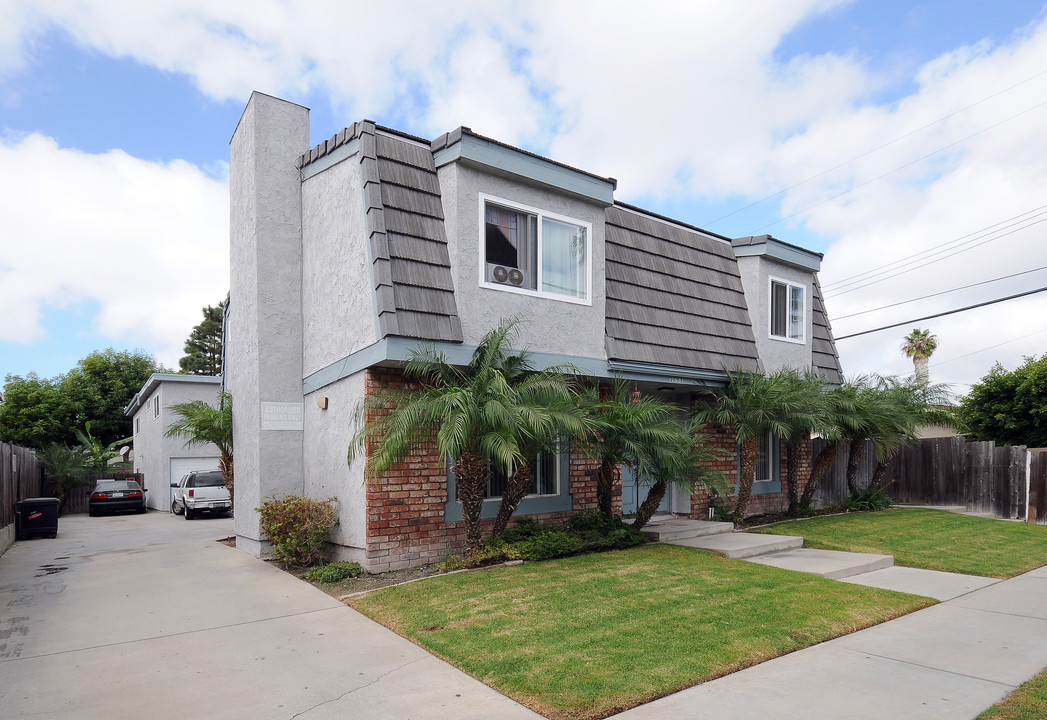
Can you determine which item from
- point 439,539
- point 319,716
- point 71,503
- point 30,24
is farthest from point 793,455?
point 71,503

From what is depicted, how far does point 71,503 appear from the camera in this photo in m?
24.0

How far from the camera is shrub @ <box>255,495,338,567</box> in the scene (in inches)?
353

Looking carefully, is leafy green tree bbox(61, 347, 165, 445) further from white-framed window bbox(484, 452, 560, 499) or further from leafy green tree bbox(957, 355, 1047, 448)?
leafy green tree bbox(957, 355, 1047, 448)

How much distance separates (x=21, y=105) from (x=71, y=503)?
17.0 meters

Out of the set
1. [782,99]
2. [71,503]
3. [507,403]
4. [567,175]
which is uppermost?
[782,99]

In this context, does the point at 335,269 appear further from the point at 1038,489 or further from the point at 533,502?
the point at 1038,489

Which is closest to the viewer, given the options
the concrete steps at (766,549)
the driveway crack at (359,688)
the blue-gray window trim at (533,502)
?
the driveway crack at (359,688)

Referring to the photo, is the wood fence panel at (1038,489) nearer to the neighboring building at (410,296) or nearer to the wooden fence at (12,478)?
the neighboring building at (410,296)

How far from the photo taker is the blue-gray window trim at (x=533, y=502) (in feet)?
30.0

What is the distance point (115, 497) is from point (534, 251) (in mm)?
19085

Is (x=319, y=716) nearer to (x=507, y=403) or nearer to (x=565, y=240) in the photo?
(x=507, y=403)

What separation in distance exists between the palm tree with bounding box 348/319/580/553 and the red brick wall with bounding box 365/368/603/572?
0.61 feet

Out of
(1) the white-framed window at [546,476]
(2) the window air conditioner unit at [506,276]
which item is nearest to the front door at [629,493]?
(1) the white-framed window at [546,476]

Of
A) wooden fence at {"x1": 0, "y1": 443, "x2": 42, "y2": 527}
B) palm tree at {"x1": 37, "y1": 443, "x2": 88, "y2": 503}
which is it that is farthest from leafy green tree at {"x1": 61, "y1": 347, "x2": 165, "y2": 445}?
wooden fence at {"x1": 0, "y1": 443, "x2": 42, "y2": 527}
